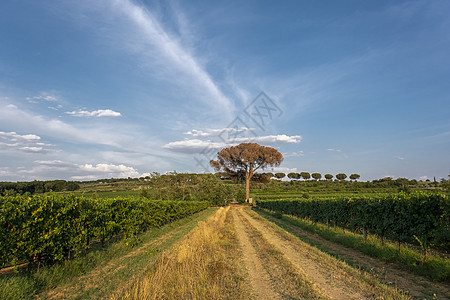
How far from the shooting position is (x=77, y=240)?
725 cm

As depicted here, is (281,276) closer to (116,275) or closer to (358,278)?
(358,278)

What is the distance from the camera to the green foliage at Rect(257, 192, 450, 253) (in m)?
7.70

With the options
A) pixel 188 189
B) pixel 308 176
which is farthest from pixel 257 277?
pixel 308 176

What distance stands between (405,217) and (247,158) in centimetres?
4544

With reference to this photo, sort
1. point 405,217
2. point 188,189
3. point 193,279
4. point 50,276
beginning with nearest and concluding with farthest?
1. point 193,279
2. point 50,276
3. point 405,217
4. point 188,189

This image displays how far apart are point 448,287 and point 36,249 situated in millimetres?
10588

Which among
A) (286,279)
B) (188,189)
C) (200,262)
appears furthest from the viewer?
(188,189)

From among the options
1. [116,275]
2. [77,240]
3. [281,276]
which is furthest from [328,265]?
[77,240]

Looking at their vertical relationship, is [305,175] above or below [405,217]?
above

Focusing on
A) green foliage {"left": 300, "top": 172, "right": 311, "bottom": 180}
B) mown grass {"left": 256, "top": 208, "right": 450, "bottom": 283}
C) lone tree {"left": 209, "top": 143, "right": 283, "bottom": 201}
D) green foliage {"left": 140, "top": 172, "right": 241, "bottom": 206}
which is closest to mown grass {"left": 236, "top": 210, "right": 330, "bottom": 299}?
mown grass {"left": 256, "top": 208, "right": 450, "bottom": 283}

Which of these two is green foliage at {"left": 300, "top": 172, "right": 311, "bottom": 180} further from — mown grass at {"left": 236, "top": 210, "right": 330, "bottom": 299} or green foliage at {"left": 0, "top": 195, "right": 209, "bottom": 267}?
green foliage at {"left": 0, "top": 195, "right": 209, "bottom": 267}

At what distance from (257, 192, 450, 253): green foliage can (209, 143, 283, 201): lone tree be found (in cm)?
3980

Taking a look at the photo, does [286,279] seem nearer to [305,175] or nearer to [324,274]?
[324,274]

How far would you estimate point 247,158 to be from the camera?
54.4 meters
